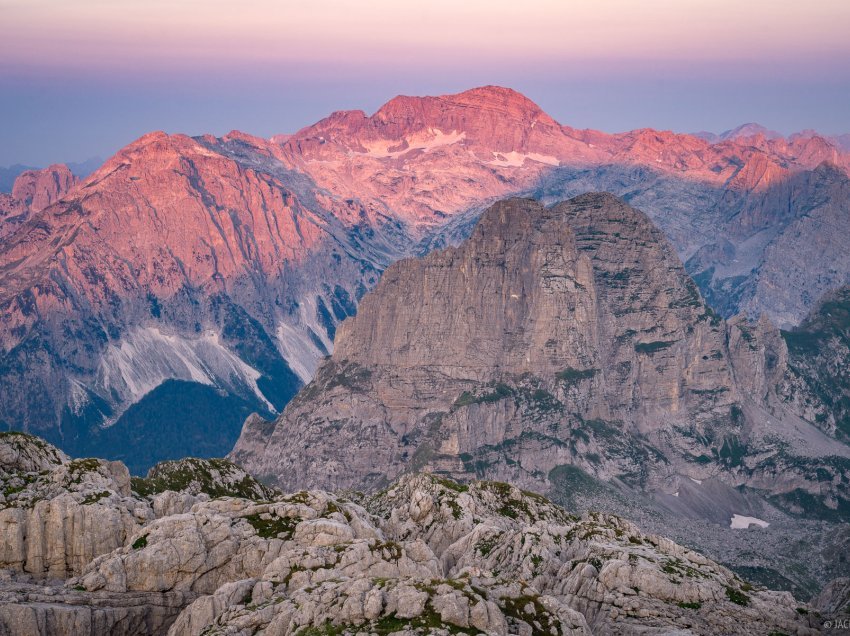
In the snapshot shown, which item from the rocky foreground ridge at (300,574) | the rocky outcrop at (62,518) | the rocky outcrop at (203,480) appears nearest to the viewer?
the rocky foreground ridge at (300,574)

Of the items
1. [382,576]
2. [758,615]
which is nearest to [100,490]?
[382,576]

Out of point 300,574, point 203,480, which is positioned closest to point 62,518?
point 300,574

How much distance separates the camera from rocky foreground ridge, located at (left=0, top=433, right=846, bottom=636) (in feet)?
366

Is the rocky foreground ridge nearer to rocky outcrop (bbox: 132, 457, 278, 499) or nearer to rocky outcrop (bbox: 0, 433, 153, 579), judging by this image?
rocky outcrop (bbox: 0, 433, 153, 579)

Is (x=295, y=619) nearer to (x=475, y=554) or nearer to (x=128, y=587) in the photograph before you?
(x=128, y=587)

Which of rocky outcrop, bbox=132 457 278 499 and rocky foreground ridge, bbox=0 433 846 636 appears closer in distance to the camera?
rocky foreground ridge, bbox=0 433 846 636

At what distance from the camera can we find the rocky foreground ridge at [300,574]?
112 m

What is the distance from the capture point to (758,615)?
136 m

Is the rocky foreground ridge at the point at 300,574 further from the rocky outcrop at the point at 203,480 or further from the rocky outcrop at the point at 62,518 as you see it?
the rocky outcrop at the point at 203,480

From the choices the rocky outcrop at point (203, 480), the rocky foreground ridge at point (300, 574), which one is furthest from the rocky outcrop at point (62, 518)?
the rocky outcrop at point (203, 480)

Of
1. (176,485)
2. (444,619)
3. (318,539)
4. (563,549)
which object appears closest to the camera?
(444,619)

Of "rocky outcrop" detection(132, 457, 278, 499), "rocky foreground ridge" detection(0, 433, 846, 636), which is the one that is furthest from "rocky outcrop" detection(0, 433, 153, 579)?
"rocky outcrop" detection(132, 457, 278, 499)

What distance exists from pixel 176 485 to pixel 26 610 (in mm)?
64513

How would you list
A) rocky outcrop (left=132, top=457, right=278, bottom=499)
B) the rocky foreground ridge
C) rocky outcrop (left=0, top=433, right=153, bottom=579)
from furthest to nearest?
rocky outcrop (left=132, top=457, right=278, bottom=499) → rocky outcrop (left=0, top=433, right=153, bottom=579) → the rocky foreground ridge
